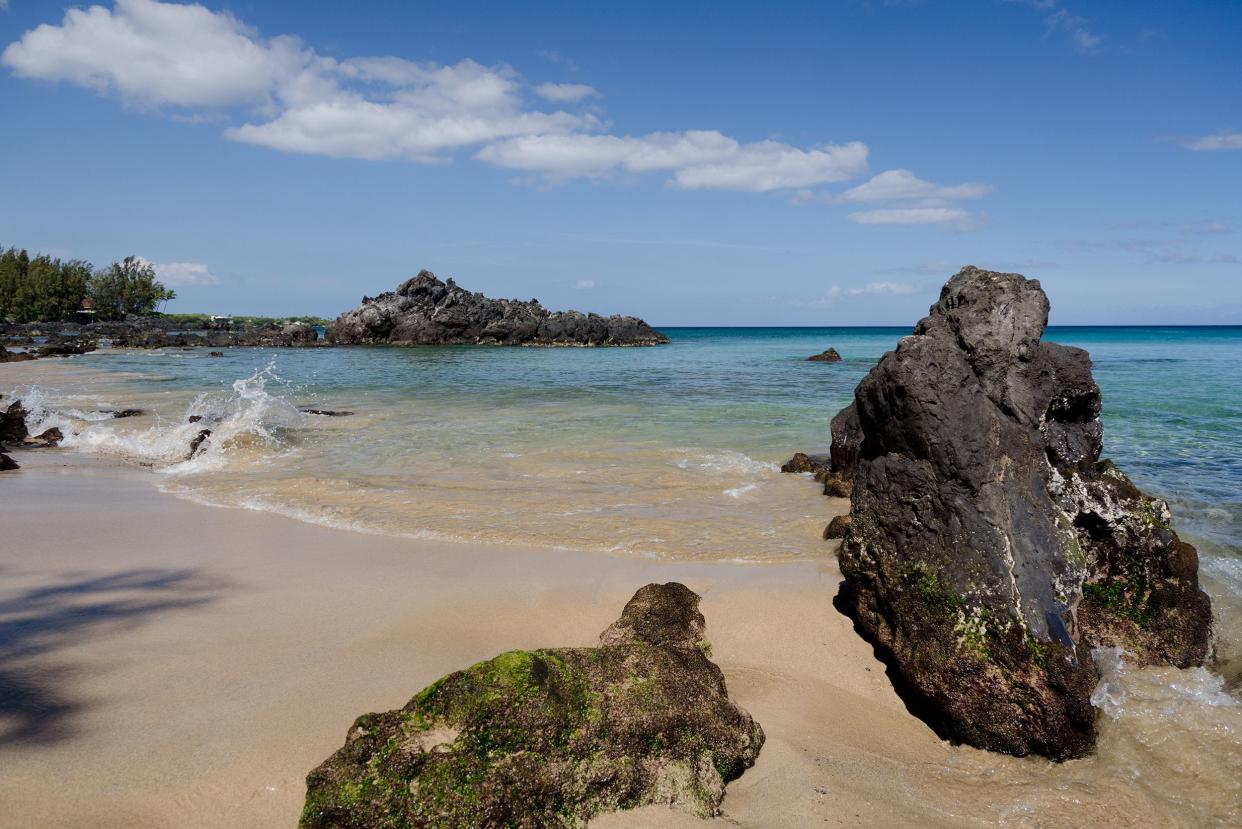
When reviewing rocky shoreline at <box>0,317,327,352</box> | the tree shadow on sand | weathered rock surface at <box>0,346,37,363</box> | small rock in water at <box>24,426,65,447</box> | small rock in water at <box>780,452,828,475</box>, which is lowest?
the tree shadow on sand

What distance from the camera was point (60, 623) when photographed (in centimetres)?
482

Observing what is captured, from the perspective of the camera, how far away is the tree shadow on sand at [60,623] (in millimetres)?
3639

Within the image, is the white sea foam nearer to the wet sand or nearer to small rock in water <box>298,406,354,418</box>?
small rock in water <box>298,406,354,418</box>

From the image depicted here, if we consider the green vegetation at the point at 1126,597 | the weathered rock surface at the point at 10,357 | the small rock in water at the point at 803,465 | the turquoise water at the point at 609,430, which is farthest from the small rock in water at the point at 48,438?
the weathered rock surface at the point at 10,357

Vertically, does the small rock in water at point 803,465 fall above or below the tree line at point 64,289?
below

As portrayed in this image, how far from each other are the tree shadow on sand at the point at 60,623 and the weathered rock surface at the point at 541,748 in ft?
5.74

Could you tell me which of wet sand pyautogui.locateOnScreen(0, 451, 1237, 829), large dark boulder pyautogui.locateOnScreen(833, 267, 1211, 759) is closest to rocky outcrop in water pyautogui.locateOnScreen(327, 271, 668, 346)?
wet sand pyautogui.locateOnScreen(0, 451, 1237, 829)

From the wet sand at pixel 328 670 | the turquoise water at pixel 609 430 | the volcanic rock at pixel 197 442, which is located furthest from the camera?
the volcanic rock at pixel 197 442

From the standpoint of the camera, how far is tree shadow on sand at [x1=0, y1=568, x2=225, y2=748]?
3639 mm

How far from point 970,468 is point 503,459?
8.74 metres

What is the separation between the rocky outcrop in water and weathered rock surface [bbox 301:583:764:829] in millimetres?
65825

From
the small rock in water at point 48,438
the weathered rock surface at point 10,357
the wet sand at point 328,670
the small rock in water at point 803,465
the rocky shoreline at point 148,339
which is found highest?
the rocky shoreline at point 148,339

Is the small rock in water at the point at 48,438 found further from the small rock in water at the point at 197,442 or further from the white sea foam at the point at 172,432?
the small rock in water at the point at 197,442

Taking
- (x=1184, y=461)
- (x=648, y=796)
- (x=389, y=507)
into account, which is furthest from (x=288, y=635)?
(x=1184, y=461)
